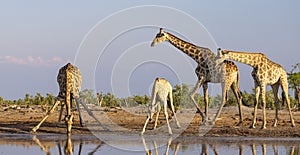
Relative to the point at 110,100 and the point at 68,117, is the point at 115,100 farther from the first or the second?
the point at 68,117

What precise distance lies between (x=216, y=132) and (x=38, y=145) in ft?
21.3

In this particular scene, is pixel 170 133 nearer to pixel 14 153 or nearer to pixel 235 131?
pixel 235 131

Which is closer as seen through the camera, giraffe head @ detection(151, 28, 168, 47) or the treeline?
giraffe head @ detection(151, 28, 168, 47)

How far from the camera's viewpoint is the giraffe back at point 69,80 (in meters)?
20.5

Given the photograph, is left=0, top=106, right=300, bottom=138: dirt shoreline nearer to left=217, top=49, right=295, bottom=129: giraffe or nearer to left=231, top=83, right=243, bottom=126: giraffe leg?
left=231, top=83, right=243, bottom=126: giraffe leg

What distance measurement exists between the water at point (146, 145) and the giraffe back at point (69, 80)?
6.41 ft

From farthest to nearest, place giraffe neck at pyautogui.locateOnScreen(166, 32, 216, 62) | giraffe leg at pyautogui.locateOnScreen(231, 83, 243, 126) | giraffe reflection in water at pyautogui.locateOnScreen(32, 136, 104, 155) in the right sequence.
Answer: giraffe leg at pyautogui.locateOnScreen(231, 83, 243, 126) < giraffe neck at pyautogui.locateOnScreen(166, 32, 216, 62) < giraffe reflection in water at pyautogui.locateOnScreen(32, 136, 104, 155)

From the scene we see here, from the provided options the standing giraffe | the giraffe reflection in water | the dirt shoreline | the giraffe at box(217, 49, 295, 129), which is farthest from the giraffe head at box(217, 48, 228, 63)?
the giraffe reflection in water

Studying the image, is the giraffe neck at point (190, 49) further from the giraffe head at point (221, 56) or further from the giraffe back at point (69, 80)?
the giraffe back at point (69, 80)

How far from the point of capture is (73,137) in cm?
1894

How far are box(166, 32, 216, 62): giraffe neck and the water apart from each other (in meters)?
4.00

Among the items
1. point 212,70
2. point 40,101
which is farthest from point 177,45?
point 40,101

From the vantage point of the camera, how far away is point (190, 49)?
22156 millimetres

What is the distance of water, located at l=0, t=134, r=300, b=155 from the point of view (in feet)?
50.2
